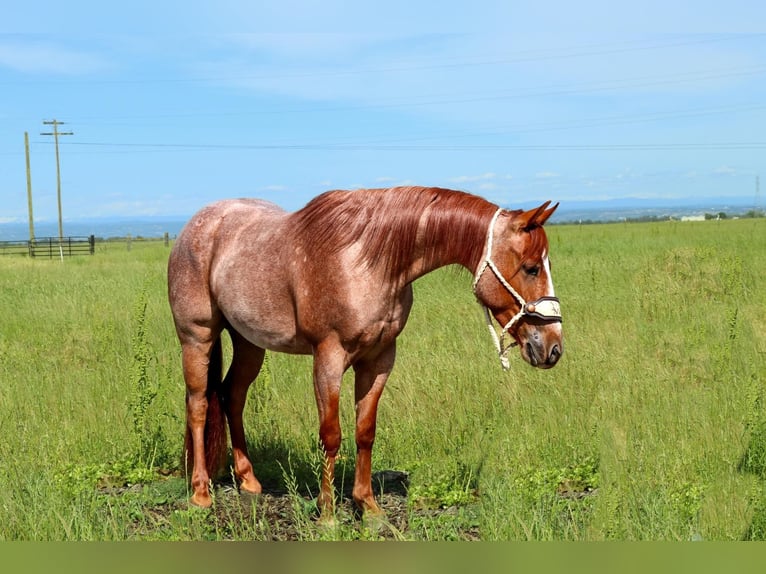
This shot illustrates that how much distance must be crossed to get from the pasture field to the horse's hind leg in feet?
1.06

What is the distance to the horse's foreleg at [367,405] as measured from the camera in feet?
15.6

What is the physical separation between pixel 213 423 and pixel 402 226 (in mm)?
2413

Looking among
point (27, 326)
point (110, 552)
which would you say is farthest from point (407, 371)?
point (27, 326)

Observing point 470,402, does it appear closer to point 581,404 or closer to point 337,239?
point 581,404

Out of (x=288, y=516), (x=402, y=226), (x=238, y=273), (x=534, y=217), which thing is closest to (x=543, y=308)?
(x=534, y=217)

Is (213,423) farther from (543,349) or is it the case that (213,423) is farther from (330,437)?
(543,349)

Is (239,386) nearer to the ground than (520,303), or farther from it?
nearer to the ground

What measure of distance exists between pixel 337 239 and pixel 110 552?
9.12 ft

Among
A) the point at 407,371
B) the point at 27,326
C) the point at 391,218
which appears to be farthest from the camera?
the point at 27,326

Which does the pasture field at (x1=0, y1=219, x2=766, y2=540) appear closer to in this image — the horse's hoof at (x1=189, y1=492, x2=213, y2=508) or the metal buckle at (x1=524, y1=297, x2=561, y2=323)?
the horse's hoof at (x1=189, y1=492, x2=213, y2=508)

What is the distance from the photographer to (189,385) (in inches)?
219

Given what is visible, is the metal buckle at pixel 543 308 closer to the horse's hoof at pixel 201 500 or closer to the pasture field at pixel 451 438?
the pasture field at pixel 451 438

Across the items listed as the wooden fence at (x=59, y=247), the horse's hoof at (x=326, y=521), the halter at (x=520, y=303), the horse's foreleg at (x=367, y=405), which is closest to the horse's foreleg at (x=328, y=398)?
the horse's hoof at (x=326, y=521)

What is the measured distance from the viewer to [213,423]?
18.7 feet
